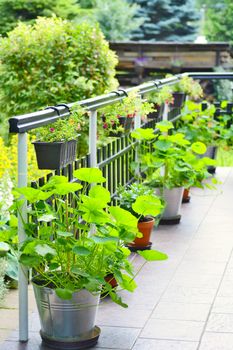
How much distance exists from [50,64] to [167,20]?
14.7 metres

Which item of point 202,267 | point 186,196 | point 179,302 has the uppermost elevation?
point 179,302

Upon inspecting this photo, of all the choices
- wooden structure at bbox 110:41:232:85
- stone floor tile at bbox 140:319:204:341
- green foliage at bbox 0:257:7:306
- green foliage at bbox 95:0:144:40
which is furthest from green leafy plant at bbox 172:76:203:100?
green foliage at bbox 95:0:144:40

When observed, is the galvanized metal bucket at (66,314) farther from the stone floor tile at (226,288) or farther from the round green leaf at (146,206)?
the stone floor tile at (226,288)

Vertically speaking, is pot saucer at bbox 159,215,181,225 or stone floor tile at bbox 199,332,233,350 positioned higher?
stone floor tile at bbox 199,332,233,350

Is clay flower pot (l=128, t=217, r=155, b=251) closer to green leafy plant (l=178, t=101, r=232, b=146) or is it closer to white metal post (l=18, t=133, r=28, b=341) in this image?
white metal post (l=18, t=133, r=28, b=341)

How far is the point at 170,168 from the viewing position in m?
6.05

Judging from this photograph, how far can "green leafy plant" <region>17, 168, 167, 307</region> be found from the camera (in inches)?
139

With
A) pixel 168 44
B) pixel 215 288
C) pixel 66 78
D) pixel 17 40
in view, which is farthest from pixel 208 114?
pixel 168 44

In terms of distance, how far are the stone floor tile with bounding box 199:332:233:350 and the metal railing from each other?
2.66 ft

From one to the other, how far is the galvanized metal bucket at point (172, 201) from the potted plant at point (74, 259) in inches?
91.7

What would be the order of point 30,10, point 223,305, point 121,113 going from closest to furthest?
1. point 223,305
2. point 121,113
3. point 30,10

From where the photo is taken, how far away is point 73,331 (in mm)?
3686

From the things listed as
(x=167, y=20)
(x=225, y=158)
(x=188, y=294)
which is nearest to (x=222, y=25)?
(x=167, y=20)

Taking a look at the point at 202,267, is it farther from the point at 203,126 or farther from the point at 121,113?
the point at 203,126
